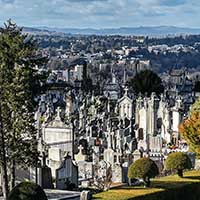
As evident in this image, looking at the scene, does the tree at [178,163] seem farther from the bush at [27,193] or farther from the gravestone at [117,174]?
the bush at [27,193]

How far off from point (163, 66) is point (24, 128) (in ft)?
555

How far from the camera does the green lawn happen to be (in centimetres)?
1702

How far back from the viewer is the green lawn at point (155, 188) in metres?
17.0

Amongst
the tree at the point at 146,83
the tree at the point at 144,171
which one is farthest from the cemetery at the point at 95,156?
the tree at the point at 146,83

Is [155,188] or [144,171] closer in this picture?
[155,188]

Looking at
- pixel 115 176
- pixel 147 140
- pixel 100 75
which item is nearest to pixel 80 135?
pixel 147 140

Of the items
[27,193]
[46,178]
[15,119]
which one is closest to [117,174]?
[46,178]

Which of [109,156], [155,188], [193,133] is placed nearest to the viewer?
[155,188]

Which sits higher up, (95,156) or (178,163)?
(178,163)

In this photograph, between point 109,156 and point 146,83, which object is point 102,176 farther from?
point 146,83

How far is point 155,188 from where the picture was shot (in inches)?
723

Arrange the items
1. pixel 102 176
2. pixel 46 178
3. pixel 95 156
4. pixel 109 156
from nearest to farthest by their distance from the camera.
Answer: pixel 46 178, pixel 102 176, pixel 109 156, pixel 95 156

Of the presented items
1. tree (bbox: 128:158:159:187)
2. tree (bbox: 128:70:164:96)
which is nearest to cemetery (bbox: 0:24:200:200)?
tree (bbox: 128:158:159:187)

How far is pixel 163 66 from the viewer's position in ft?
612
